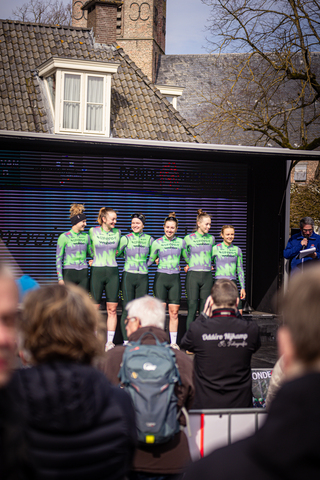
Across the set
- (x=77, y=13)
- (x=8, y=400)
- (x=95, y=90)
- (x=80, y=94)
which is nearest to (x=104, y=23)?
(x=95, y=90)

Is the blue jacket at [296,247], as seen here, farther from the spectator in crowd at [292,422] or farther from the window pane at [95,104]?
the spectator in crowd at [292,422]

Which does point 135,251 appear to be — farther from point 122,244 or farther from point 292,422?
point 292,422

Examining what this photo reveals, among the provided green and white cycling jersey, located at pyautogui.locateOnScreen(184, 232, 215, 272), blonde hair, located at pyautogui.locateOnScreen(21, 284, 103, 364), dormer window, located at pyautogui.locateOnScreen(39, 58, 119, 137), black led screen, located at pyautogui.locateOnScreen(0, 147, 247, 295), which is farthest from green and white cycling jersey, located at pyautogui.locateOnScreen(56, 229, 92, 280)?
dormer window, located at pyautogui.locateOnScreen(39, 58, 119, 137)

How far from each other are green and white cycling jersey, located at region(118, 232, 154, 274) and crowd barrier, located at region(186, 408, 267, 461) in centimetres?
471

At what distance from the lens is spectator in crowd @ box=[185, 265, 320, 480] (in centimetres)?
91

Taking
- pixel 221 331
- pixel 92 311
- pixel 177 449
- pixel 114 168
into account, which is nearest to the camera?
pixel 92 311

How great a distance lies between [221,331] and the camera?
3.41 m

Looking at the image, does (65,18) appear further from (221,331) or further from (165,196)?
(221,331)

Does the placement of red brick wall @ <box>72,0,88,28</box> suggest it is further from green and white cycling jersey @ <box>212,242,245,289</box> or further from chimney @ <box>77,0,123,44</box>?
green and white cycling jersey @ <box>212,242,245,289</box>

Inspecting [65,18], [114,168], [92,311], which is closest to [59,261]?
[114,168]

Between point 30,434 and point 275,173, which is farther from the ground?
point 275,173

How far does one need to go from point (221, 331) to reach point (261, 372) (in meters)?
1.30

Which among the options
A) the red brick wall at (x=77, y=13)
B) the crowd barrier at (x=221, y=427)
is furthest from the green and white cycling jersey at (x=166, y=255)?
the red brick wall at (x=77, y=13)

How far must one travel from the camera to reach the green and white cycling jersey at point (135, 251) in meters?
7.79
